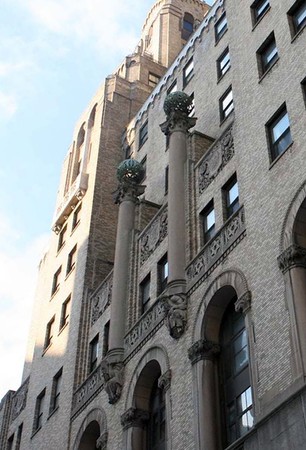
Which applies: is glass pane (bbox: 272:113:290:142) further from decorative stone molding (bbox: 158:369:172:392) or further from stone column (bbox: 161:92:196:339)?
decorative stone molding (bbox: 158:369:172:392)

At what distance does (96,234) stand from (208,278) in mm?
14596

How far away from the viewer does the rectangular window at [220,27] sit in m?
37.2

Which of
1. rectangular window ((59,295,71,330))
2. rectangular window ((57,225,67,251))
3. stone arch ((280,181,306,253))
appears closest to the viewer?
stone arch ((280,181,306,253))

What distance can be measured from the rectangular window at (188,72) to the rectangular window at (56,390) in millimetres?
14302

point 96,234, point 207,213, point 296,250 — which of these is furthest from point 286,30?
point 96,234

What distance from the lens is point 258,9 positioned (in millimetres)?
30047

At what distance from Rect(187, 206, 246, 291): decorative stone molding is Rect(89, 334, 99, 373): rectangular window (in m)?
8.45

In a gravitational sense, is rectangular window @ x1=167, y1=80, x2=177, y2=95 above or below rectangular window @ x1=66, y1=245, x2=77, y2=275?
above

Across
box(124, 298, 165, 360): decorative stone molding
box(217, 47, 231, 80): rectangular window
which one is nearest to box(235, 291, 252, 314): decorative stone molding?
box(124, 298, 165, 360): decorative stone molding

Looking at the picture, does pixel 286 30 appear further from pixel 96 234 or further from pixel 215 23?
pixel 96 234

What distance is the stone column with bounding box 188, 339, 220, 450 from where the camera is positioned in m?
22.8

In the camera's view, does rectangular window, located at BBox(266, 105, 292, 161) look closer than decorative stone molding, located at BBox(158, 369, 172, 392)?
Yes

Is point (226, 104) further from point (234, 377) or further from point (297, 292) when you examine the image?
point (297, 292)

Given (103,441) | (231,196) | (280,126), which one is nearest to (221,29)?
(231,196)
